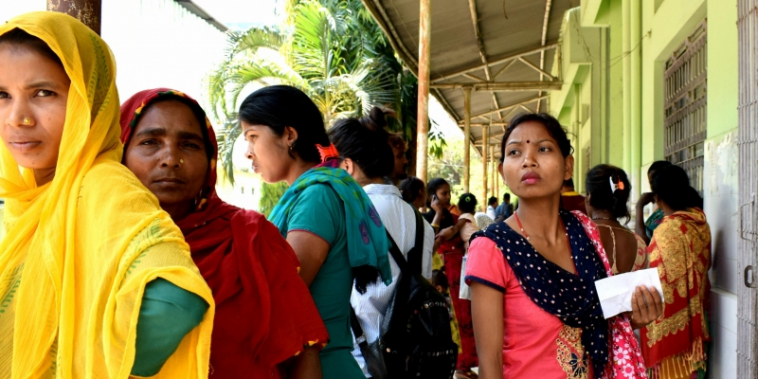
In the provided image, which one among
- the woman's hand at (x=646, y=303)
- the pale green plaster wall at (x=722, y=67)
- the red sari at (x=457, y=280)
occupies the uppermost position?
the pale green plaster wall at (x=722, y=67)

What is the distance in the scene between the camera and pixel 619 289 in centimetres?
207

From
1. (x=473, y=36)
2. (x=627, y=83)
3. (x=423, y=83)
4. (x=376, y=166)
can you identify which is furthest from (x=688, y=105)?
(x=473, y=36)

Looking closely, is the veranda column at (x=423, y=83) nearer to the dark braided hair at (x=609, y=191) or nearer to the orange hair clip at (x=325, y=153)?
the dark braided hair at (x=609, y=191)

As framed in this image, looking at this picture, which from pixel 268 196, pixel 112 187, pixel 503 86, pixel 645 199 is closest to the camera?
pixel 112 187

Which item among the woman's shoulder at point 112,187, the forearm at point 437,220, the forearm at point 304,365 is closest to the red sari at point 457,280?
the forearm at point 437,220

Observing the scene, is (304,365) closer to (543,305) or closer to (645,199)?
(543,305)

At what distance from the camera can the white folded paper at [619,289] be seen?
2064 mm

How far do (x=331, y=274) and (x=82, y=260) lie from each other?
1.01 meters

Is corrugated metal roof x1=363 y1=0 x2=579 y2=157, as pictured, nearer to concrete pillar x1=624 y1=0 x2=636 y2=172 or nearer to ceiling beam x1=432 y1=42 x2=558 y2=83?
ceiling beam x1=432 y1=42 x2=558 y2=83

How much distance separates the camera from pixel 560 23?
13086 millimetres

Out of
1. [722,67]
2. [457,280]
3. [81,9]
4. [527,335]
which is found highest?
[722,67]

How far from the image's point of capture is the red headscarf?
153 centimetres

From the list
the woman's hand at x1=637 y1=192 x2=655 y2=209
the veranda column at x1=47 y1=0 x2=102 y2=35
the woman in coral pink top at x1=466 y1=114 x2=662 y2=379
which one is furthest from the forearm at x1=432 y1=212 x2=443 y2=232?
the veranda column at x1=47 y1=0 x2=102 y2=35

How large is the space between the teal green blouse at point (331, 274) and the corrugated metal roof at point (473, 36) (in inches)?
253
